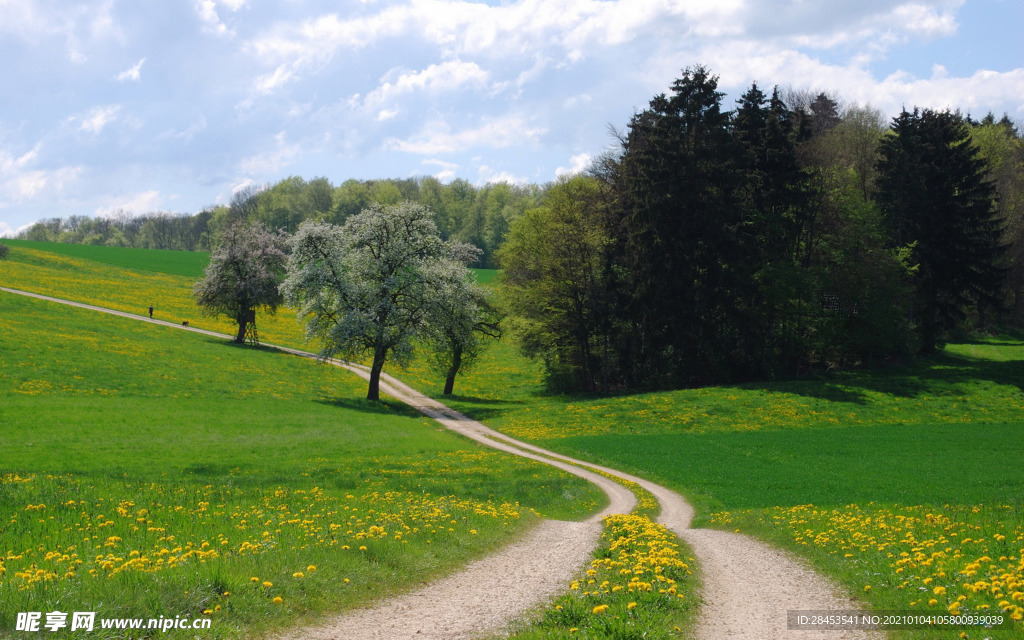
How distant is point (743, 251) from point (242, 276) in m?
47.9

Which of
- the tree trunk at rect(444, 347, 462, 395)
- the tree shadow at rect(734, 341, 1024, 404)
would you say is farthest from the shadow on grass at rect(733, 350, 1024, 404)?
the tree trunk at rect(444, 347, 462, 395)

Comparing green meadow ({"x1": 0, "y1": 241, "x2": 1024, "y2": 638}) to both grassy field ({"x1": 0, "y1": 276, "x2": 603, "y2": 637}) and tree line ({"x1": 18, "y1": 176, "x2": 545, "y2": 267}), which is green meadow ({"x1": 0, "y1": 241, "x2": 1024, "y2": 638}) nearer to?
grassy field ({"x1": 0, "y1": 276, "x2": 603, "y2": 637})

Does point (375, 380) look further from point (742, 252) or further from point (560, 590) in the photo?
point (560, 590)

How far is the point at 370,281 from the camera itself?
49.0 metres

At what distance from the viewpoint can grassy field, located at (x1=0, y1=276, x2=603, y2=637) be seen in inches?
343

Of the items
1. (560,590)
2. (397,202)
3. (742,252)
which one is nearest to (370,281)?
(742,252)

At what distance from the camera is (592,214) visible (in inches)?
2127

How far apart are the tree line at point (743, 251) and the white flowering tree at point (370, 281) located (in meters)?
8.86

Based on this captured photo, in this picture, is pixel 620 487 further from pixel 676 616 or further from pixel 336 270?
pixel 336 270

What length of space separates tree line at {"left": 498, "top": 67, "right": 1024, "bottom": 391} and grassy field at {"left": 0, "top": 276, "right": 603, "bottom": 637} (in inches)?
749

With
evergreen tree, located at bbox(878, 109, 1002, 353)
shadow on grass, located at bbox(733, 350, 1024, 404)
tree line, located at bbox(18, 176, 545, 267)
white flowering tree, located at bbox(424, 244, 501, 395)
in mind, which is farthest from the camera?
tree line, located at bbox(18, 176, 545, 267)

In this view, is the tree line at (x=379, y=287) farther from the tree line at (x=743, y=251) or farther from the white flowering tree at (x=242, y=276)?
the white flowering tree at (x=242, y=276)

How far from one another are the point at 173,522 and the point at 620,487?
18.1 m

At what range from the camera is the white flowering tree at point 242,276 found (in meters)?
64.7
